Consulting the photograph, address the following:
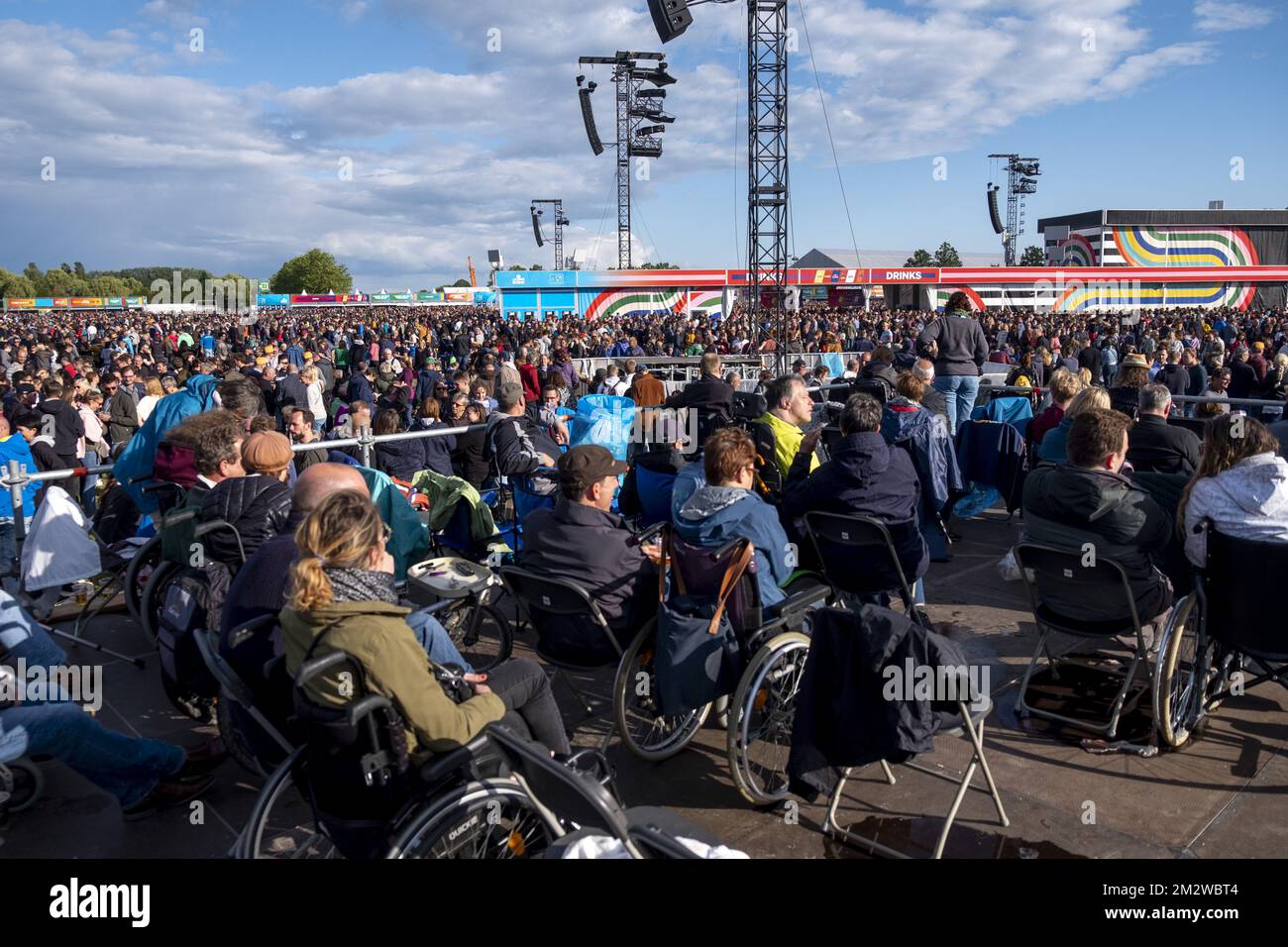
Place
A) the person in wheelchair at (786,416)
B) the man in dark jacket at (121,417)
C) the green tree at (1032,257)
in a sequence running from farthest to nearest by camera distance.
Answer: the green tree at (1032,257) < the man in dark jacket at (121,417) < the person in wheelchair at (786,416)

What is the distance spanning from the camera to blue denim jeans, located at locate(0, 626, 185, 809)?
10.3 feet

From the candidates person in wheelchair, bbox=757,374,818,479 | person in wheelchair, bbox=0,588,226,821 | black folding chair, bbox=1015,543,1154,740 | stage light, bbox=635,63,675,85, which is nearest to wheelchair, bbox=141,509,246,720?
person in wheelchair, bbox=0,588,226,821

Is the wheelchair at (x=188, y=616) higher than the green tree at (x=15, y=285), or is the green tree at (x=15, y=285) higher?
the green tree at (x=15, y=285)

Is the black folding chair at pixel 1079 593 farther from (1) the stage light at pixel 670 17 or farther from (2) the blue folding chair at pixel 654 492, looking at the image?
(1) the stage light at pixel 670 17

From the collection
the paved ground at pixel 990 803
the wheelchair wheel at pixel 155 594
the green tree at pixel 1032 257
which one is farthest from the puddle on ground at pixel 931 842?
the green tree at pixel 1032 257

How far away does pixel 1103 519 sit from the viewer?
12.6 ft

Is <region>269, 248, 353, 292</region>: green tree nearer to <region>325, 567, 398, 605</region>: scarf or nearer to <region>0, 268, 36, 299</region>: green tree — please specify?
<region>0, 268, 36, 299</region>: green tree

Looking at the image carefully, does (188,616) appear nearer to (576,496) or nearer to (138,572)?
(138,572)

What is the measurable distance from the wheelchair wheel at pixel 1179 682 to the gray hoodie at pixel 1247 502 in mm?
285

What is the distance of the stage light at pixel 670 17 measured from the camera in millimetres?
13352

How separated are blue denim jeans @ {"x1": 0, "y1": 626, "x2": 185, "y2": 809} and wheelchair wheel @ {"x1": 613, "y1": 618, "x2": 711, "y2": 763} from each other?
1.84 metres
